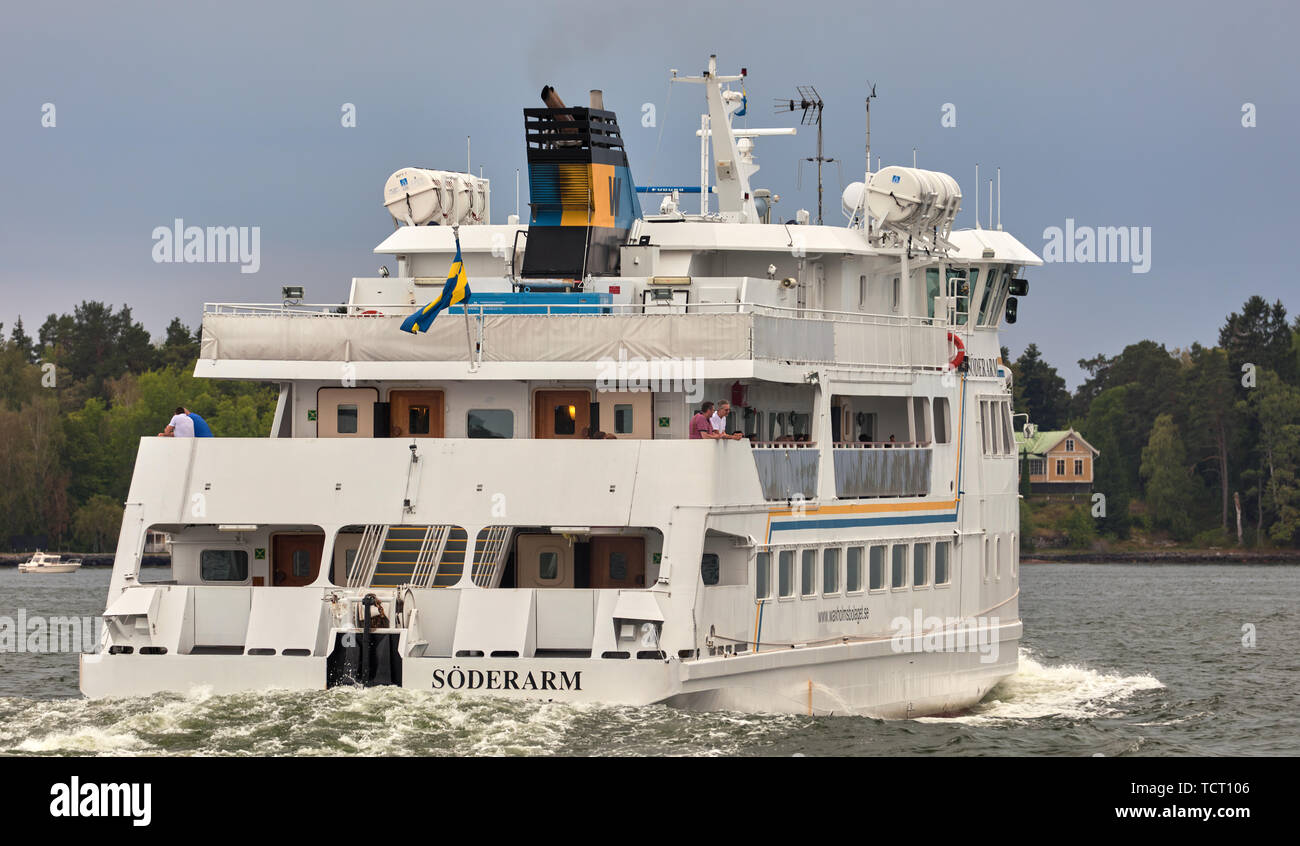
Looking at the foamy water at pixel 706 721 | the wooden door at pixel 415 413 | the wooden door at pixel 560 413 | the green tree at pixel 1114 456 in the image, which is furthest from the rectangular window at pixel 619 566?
the green tree at pixel 1114 456

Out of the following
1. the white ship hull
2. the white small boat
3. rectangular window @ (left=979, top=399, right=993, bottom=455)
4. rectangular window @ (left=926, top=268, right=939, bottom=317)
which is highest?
rectangular window @ (left=926, top=268, right=939, bottom=317)

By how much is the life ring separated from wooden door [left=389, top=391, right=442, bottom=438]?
9.30 m

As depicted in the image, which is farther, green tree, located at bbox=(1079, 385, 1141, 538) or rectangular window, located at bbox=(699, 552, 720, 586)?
green tree, located at bbox=(1079, 385, 1141, 538)

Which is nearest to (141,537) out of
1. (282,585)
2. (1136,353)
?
(282,585)

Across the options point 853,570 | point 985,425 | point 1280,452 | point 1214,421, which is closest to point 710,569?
point 853,570

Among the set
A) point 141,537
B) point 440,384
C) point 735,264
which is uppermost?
point 735,264

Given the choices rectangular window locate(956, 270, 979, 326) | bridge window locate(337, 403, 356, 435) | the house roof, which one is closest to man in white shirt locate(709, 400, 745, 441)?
bridge window locate(337, 403, 356, 435)

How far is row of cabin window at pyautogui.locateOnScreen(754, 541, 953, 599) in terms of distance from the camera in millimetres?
26172

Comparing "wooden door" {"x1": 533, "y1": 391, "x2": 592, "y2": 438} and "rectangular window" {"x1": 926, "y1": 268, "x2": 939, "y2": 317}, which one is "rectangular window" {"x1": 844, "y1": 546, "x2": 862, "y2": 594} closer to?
"wooden door" {"x1": 533, "y1": 391, "x2": 592, "y2": 438}

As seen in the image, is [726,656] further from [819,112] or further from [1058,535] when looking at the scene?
[1058,535]

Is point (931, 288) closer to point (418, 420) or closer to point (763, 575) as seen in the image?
point (763, 575)

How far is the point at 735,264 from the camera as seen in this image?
30797mm

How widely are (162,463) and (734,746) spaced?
814 centimetres
